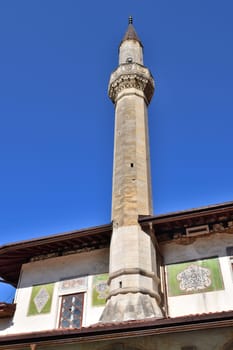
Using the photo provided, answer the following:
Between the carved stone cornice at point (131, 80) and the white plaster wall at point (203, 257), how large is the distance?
20.9 ft

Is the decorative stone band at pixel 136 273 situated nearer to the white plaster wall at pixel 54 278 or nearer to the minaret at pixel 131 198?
the minaret at pixel 131 198

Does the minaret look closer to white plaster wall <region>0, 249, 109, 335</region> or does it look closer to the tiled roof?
white plaster wall <region>0, 249, 109, 335</region>

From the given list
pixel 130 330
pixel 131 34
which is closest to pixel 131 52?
pixel 131 34

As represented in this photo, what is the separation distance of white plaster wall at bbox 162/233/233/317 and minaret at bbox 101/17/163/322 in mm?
513

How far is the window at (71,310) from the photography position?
32.4ft

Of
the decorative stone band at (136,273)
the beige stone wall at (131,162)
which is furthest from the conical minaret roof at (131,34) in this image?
the decorative stone band at (136,273)

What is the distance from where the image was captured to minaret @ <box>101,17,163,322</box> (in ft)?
29.7

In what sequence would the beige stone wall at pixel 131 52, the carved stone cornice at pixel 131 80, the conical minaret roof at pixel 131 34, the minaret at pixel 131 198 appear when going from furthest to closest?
the conical minaret roof at pixel 131 34, the beige stone wall at pixel 131 52, the carved stone cornice at pixel 131 80, the minaret at pixel 131 198

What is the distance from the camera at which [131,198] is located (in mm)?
11078

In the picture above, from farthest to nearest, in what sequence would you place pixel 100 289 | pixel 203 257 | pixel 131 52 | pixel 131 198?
1. pixel 131 52
2. pixel 131 198
3. pixel 100 289
4. pixel 203 257

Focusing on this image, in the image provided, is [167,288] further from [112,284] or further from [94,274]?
[94,274]

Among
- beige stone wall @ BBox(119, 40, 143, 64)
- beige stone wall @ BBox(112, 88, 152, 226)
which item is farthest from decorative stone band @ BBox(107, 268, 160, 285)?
beige stone wall @ BBox(119, 40, 143, 64)

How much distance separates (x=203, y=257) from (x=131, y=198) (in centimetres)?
259

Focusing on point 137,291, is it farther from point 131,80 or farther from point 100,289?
point 131,80
